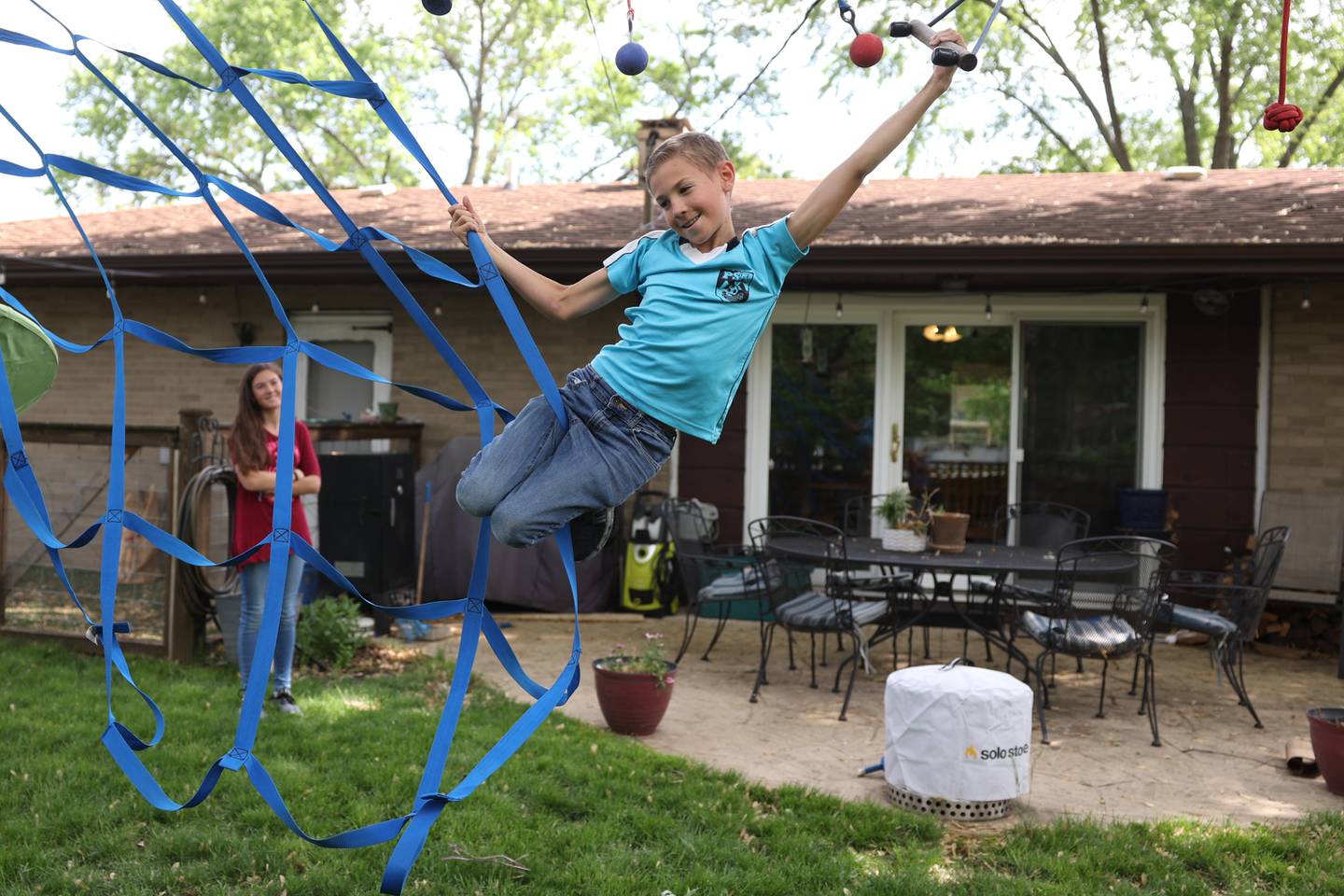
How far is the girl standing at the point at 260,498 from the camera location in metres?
4.96

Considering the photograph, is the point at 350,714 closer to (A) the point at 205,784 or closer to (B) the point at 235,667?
(B) the point at 235,667

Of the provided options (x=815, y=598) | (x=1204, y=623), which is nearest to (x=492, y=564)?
(x=815, y=598)

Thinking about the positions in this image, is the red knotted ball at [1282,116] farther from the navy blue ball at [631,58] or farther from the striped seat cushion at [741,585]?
the striped seat cushion at [741,585]

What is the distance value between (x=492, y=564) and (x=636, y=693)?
3.41 m

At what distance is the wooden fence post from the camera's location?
6.14m

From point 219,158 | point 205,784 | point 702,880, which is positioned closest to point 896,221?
point 702,880

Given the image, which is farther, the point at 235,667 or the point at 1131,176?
the point at 1131,176

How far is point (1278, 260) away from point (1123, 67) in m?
10.5

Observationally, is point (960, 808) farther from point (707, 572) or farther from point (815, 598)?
point (707, 572)

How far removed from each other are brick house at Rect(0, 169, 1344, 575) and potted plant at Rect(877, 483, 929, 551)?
2.09 m

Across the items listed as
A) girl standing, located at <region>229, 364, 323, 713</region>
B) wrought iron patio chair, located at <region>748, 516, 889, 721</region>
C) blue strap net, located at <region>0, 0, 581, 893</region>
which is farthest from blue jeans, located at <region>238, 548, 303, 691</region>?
blue strap net, located at <region>0, 0, 581, 893</region>

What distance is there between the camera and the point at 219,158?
70.6 ft

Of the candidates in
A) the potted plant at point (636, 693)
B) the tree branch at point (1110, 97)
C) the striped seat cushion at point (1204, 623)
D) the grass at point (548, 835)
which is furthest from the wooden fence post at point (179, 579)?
the tree branch at point (1110, 97)

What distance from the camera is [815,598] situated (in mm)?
6238
